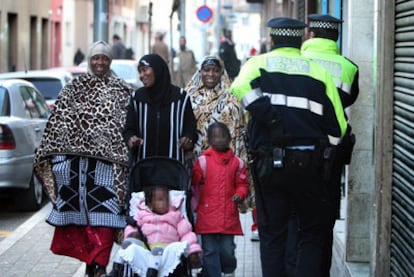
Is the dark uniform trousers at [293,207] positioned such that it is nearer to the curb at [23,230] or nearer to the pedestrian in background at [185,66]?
the curb at [23,230]

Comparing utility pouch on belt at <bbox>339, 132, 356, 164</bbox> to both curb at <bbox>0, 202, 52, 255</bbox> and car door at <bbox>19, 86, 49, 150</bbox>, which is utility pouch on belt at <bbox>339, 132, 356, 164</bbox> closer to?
curb at <bbox>0, 202, 52, 255</bbox>

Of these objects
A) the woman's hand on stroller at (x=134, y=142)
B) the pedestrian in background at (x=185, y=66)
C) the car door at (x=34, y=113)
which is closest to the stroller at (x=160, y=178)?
the woman's hand on stroller at (x=134, y=142)

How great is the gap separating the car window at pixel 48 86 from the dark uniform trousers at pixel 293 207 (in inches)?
446

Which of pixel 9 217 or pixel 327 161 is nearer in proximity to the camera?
pixel 327 161

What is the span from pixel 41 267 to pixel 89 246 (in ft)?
3.08

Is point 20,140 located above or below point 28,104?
below

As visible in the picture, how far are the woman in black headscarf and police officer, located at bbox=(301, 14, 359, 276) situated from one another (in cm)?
101

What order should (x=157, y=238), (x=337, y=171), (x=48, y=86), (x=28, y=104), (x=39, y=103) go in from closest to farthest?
(x=337, y=171)
(x=157, y=238)
(x=28, y=104)
(x=39, y=103)
(x=48, y=86)

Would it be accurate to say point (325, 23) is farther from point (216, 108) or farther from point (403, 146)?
point (403, 146)

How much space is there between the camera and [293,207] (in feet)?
20.6

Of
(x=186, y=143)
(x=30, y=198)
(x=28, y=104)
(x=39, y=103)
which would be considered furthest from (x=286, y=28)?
(x=39, y=103)

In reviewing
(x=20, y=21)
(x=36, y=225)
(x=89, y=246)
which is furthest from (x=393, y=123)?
(x=20, y=21)

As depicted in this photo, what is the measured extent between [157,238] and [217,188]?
90 cm

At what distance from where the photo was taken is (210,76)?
8055 mm
